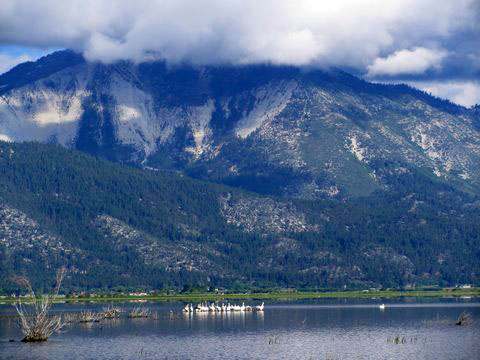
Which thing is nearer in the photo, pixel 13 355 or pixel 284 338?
pixel 13 355

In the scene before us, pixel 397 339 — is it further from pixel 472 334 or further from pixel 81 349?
pixel 81 349

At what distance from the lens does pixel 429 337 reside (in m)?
193

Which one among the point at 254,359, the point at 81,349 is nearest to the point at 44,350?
the point at 81,349

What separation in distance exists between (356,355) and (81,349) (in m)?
43.5

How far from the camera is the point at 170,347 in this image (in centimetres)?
18338

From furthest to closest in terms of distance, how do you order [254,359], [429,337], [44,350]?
[429,337], [44,350], [254,359]

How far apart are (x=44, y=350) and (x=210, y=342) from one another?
2813cm

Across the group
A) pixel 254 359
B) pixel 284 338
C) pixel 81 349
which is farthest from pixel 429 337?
pixel 81 349

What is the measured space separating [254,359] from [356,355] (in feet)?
48.3

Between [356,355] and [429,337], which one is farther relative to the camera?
[429,337]

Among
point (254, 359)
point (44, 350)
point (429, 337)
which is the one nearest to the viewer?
point (254, 359)

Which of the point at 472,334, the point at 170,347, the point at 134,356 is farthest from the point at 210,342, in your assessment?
the point at 472,334

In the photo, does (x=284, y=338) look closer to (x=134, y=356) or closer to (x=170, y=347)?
(x=170, y=347)

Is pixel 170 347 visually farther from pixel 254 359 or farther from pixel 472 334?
pixel 472 334
